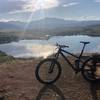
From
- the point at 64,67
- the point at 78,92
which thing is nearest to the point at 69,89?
the point at 78,92

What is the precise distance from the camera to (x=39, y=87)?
10195 millimetres

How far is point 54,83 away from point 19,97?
1.76 meters

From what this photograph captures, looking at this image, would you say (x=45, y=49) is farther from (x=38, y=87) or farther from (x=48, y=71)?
(x=38, y=87)

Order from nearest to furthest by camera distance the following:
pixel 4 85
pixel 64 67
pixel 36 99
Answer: pixel 36 99 → pixel 4 85 → pixel 64 67

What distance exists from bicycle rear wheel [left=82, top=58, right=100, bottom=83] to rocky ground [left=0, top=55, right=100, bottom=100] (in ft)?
0.70

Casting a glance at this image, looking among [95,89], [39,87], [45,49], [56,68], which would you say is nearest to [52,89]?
[39,87]

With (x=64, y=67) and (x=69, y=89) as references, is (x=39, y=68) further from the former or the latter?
(x=64, y=67)

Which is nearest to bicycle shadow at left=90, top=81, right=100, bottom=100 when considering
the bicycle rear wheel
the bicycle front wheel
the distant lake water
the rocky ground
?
the rocky ground

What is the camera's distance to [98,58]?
10.7 metres

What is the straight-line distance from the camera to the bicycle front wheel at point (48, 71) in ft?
34.4

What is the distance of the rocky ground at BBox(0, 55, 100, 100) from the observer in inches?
361

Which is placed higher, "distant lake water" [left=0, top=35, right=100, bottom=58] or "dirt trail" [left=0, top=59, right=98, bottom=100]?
"dirt trail" [left=0, top=59, right=98, bottom=100]

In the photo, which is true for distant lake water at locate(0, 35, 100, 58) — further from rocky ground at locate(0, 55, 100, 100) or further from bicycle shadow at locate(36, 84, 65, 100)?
bicycle shadow at locate(36, 84, 65, 100)

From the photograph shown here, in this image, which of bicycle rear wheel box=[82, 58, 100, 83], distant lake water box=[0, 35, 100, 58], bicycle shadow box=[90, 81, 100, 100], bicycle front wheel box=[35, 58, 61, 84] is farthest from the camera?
distant lake water box=[0, 35, 100, 58]
